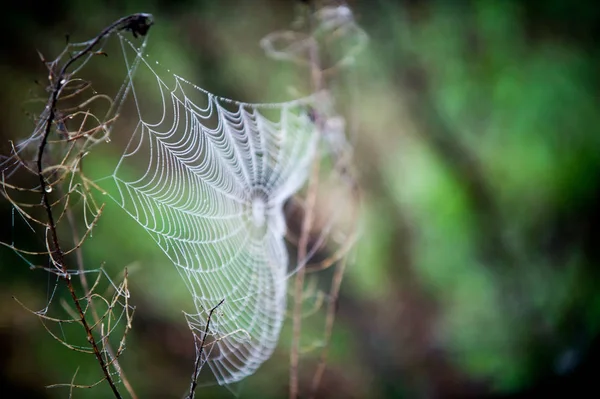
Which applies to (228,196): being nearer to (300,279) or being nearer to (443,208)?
(300,279)

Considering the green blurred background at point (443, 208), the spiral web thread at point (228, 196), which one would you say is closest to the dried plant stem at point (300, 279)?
the spiral web thread at point (228, 196)

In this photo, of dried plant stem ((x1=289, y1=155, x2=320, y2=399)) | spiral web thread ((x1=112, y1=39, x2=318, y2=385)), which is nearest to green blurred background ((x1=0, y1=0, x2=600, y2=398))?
spiral web thread ((x1=112, y1=39, x2=318, y2=385))

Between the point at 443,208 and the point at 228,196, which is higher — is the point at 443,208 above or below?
above

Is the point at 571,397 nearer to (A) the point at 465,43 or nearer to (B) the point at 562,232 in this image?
(B) the point at 562,232

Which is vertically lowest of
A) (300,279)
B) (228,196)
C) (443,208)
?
(300,279)

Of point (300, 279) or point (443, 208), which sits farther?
point (443, 208)

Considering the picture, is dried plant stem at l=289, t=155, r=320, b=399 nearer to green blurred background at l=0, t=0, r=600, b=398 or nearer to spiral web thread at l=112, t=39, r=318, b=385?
spiral web thread at l=112, t=39, r=318, b=385

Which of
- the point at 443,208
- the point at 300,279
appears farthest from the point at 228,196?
the point at 443,208
